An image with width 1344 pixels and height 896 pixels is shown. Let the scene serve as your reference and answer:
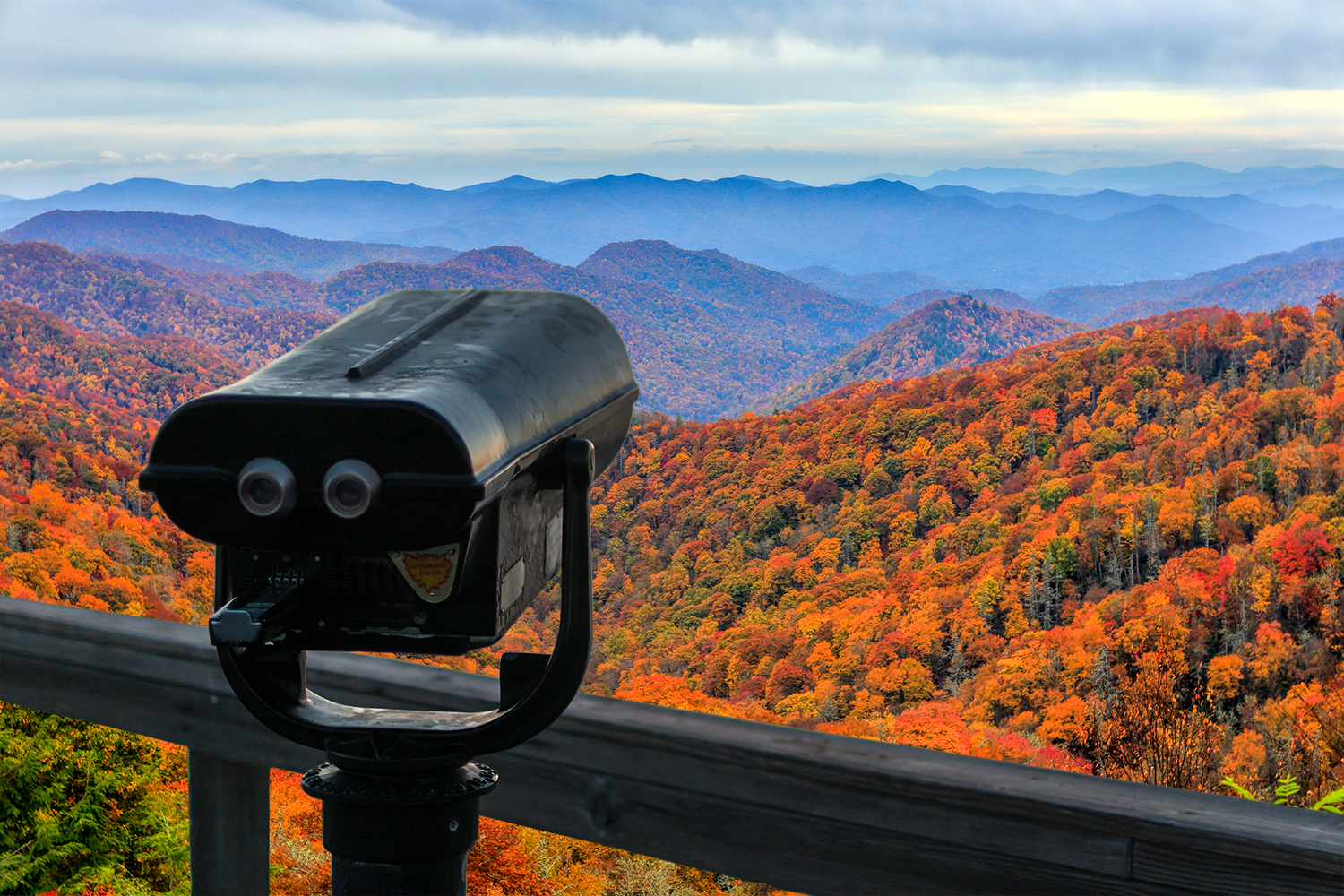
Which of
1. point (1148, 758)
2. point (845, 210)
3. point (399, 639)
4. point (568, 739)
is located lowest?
point (1148, 758)

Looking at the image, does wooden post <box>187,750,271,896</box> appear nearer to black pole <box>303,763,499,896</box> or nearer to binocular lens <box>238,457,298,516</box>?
black pole <box>303,763,499,896</box>

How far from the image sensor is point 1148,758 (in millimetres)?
4418

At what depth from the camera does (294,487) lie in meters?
0.68

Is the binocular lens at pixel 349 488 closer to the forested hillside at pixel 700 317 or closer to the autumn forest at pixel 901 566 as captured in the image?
the autumn forest at pixel 901 566

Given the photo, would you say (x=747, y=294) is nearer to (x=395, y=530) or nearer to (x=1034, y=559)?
(x=1034, y=559)

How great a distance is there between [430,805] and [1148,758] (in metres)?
4.41

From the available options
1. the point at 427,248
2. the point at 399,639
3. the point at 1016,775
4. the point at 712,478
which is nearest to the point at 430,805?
the point at 399,639

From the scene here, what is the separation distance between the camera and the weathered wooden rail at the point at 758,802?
0.81 meters

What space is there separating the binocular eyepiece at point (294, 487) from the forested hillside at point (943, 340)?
49124mm

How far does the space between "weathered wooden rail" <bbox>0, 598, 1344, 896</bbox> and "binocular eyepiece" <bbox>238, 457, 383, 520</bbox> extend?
1.43 feet

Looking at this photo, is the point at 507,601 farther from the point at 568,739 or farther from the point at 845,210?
the point at 845,210

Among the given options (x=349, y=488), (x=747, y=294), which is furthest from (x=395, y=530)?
(x=747, y=294)

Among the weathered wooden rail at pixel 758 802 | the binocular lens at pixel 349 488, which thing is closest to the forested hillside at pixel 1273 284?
the weathered wooden rail at pixel 758 802

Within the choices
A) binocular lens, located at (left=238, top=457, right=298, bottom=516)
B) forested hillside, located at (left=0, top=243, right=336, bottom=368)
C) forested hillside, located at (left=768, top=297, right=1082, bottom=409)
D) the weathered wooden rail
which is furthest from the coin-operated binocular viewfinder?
forested hillside, located at (left=768, top=297, right=1082, bottom=409)
